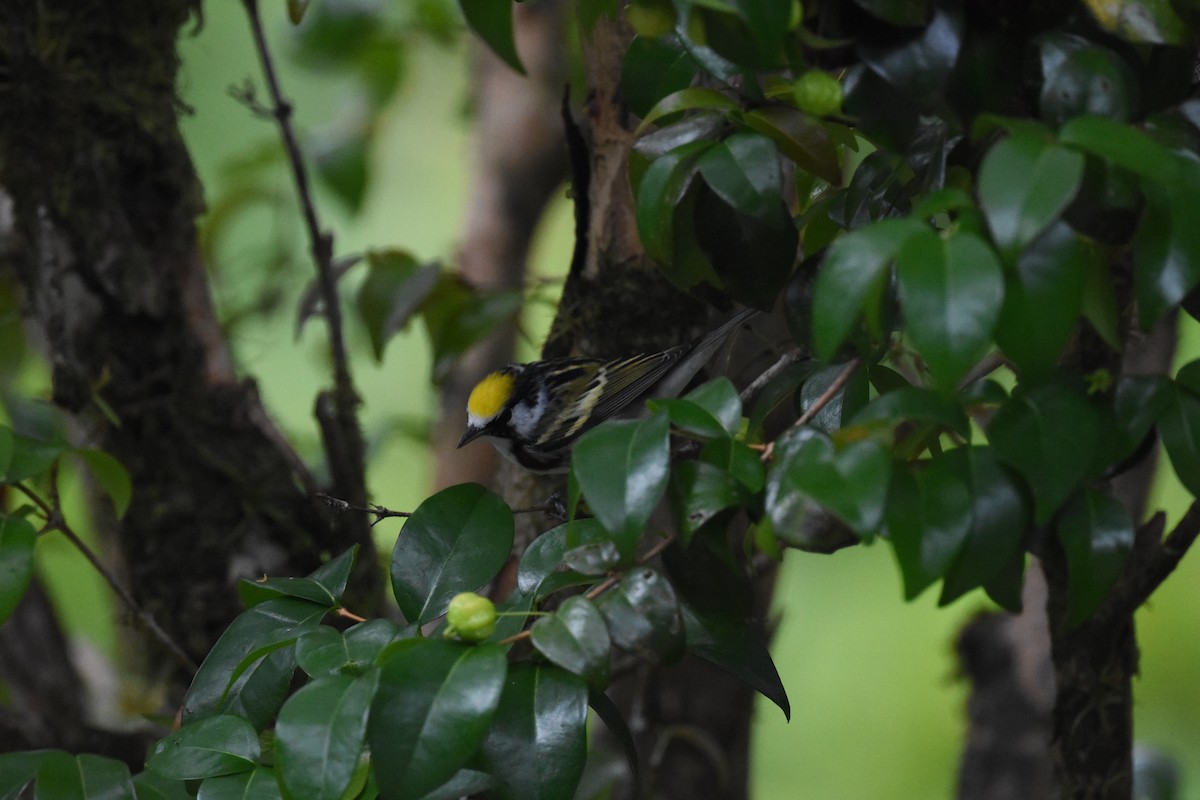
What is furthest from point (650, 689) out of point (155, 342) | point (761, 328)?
point (155, 342)

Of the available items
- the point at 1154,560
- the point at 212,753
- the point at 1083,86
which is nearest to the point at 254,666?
the point at 212,753

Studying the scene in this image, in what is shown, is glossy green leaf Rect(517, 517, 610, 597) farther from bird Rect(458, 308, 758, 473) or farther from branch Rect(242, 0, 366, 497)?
branch Rect(242, 0, 366, 497)

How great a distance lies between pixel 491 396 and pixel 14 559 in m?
1.04

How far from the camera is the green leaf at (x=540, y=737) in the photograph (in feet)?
2.26

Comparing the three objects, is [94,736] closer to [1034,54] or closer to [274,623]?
[274,623]

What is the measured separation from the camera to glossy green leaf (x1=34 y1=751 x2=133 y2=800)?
0.87 meters

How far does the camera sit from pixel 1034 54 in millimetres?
676

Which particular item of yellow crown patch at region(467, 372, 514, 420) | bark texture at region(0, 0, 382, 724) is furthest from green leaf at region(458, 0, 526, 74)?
yellow crown patch at region(467, 372, 514, 420)

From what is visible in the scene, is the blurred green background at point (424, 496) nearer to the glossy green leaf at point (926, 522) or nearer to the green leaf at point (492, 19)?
the green leaf at point (492, 19)

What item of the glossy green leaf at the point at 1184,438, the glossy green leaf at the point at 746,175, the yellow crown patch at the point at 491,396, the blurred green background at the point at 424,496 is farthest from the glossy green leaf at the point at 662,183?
the blurred green background at the point at 424,496

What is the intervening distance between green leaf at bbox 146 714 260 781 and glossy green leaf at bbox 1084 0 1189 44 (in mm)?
710

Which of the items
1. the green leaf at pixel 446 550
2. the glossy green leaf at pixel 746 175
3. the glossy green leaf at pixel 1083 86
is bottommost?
the green leaf at pixel 446 550

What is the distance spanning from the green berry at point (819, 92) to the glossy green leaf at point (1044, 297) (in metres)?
0.18

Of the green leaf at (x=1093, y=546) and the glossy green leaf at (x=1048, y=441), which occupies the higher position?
the glossy green leaf at (x=1048, y=441)
